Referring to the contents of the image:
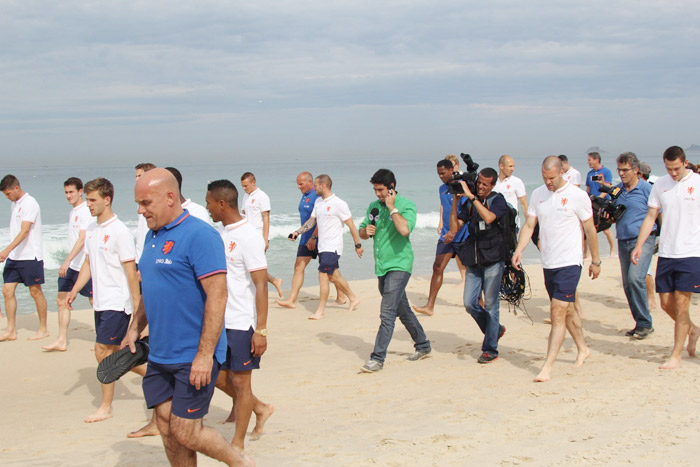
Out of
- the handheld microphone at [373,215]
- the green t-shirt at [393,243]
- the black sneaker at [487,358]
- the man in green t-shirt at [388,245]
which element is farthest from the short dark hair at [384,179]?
the black sneaker at [487,358]

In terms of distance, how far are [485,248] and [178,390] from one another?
4.13 meters

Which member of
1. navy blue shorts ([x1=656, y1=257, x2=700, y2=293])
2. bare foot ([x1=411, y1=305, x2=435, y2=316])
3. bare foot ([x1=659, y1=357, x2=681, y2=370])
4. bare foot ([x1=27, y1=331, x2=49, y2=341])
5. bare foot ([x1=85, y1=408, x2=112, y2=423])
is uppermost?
navy blue shorts ([x1=656, y1=257, x2=700, y2=293])

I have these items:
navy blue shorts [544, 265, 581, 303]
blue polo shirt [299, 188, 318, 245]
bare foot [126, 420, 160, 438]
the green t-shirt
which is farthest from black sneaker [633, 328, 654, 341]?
bare foot [126, 420, 160, 438]

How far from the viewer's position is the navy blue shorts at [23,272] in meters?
8.76

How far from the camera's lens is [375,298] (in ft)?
36.6

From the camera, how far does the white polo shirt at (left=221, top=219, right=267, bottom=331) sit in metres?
4.78

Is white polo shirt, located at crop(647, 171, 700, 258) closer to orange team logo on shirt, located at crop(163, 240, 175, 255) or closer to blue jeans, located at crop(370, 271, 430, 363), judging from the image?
blue jeans, located at crop(370, 271, 430, 363)

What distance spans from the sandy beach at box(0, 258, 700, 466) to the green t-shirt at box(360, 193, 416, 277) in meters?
1.14

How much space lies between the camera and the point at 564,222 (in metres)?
6.38

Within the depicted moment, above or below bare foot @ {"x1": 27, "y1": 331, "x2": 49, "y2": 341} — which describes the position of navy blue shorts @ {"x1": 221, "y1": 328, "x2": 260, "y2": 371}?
above

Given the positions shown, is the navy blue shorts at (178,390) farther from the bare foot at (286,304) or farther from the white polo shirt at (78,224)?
the bare foot at (286,304)

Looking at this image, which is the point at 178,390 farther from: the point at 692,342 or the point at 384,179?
the point at 692,342

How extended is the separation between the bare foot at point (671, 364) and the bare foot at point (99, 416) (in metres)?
5.20

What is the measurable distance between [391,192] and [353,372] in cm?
198
